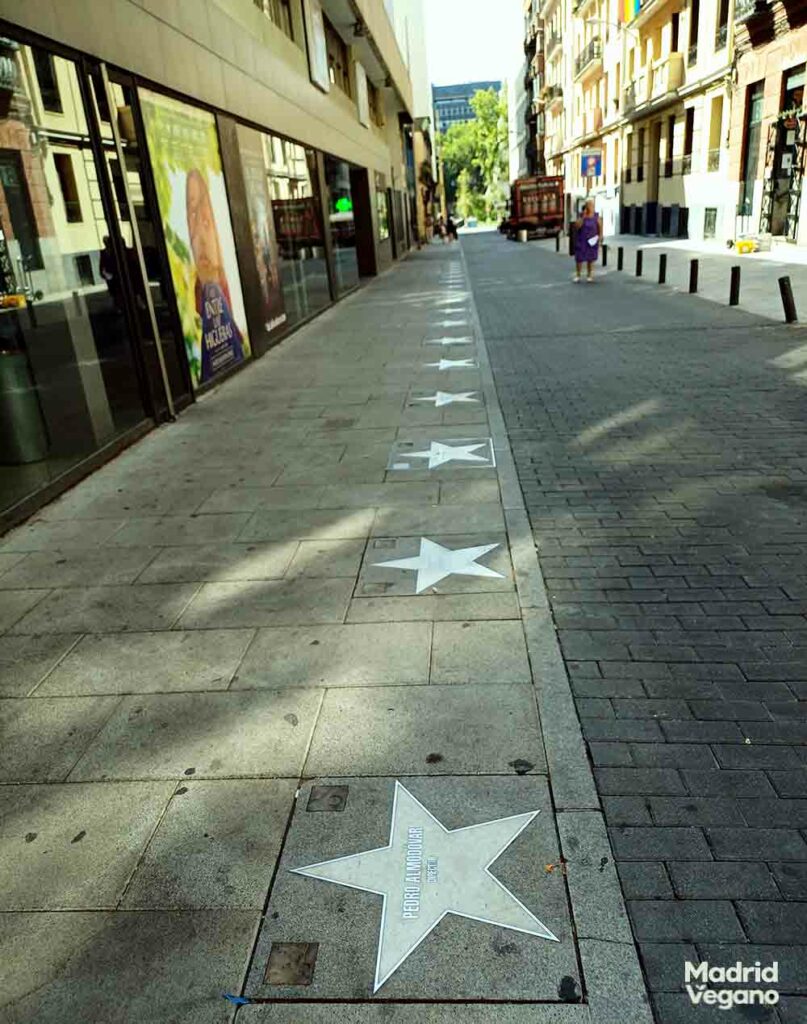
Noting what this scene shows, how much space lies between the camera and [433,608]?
14.3ft

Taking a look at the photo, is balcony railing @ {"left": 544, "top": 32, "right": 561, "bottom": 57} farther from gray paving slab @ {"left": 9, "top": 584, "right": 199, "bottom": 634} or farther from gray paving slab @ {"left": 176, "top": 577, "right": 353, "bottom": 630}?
gray paving slab @ {"left": 9, "top": 584, "right": 199, "bottom": 634}

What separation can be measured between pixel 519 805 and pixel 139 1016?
1422mm

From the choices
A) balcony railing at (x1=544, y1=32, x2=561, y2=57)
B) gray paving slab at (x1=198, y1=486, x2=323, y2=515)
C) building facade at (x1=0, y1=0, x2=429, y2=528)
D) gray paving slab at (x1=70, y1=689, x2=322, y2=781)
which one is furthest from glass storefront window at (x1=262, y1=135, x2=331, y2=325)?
balcony railing at (x1=544, y1=32, x2=561, y2=57)

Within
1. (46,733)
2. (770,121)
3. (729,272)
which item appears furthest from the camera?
(770,121)

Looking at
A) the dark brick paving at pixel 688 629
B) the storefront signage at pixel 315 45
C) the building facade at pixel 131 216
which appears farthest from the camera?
the storefront signage at pixel 315 45

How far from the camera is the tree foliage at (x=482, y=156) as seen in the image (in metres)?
109

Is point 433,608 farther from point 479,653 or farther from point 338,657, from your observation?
point 338,657

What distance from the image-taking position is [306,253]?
17.7 meters

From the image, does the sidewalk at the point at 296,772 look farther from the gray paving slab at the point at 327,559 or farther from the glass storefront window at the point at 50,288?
the glass storefront window at the point at 50,288

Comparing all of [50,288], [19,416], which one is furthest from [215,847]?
[50,288]

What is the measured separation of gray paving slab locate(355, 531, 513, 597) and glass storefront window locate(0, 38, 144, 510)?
3.23 meters

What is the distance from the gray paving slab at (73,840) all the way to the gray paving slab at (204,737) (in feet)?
0.43

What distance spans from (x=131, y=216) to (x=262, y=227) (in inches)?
214

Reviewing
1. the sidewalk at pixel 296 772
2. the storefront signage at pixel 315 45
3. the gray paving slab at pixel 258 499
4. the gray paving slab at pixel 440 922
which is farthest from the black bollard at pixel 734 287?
the gray paving slab at pixel 440 922
